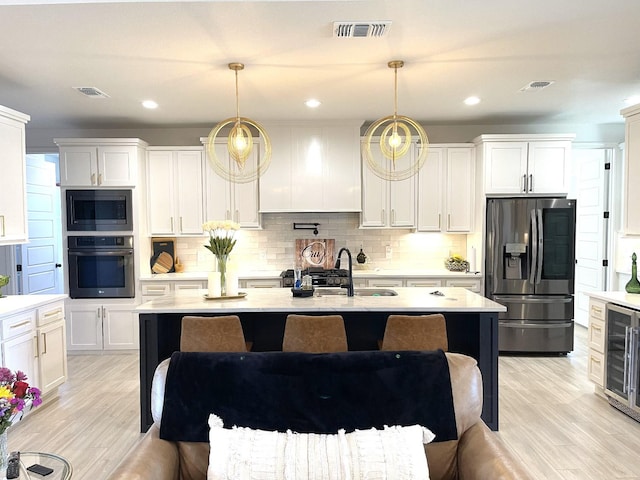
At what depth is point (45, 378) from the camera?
3.60 meters

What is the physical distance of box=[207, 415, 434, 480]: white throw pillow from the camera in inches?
59.3

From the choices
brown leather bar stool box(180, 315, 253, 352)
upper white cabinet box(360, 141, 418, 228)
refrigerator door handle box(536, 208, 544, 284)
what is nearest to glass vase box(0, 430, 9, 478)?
brown leather bar stool box(180, 315, 253, 352)

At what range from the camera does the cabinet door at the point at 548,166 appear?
5000mm

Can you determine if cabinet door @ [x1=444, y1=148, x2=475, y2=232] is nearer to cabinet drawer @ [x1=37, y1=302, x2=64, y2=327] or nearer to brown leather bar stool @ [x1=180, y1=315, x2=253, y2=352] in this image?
brown leather bar stool @ [x1=180, y1=315, x2=253, y2=352]

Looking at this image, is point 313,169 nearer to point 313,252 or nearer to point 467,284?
point 313,252

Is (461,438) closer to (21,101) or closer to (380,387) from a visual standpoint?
(380,387)

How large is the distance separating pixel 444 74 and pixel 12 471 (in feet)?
12.2

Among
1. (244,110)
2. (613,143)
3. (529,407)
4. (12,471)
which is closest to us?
(12,471)

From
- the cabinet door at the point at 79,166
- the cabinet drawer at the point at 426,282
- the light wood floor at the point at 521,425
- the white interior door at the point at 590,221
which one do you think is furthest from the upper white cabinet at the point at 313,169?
the white interior door at the point at 590,221

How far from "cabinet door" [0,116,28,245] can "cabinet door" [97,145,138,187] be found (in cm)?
122

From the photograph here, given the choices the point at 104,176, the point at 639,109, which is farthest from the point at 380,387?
the point at 104,176

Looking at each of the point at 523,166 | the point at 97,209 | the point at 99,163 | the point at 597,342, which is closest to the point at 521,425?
the point at 597,342

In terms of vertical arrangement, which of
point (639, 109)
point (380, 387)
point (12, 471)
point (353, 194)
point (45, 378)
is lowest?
point (45, 378)

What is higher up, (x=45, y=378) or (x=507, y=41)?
(x=507, y=41)
